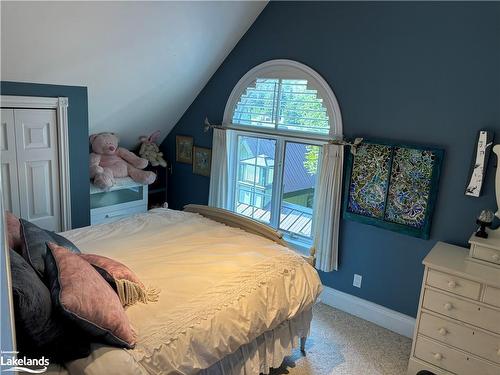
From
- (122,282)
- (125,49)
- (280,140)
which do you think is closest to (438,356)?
(122,282)

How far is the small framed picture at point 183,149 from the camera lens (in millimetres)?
4262

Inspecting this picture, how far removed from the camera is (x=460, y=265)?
2.28 m

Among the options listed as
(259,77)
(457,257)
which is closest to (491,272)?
(457,257)

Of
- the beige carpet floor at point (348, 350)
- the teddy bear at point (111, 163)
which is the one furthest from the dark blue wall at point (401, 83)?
the teddy bear at point (111, 163)

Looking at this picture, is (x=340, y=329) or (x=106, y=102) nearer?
(x=340, y=329)

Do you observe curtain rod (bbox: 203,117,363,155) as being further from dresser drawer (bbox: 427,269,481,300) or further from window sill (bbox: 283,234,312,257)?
dresser drawer (bbox: 427,269,481,300)

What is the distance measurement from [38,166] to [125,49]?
1.17m

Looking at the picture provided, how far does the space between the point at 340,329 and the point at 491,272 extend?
1.22 meters

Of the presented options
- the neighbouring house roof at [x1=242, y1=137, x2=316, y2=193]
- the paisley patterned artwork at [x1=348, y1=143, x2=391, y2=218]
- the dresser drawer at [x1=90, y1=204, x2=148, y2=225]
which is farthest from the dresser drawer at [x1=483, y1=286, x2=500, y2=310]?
the dresser drawer at [x1=90, y1=204, x2=148, y2=225]

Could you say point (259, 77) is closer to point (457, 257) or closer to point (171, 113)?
point (171, 113)

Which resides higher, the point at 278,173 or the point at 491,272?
the point at 278,173

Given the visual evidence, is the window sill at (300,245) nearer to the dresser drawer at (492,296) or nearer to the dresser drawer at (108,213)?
the dresser drawer at (492,296)

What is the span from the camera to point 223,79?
381cm

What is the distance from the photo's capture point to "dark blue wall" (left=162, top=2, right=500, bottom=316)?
8.04 feet
